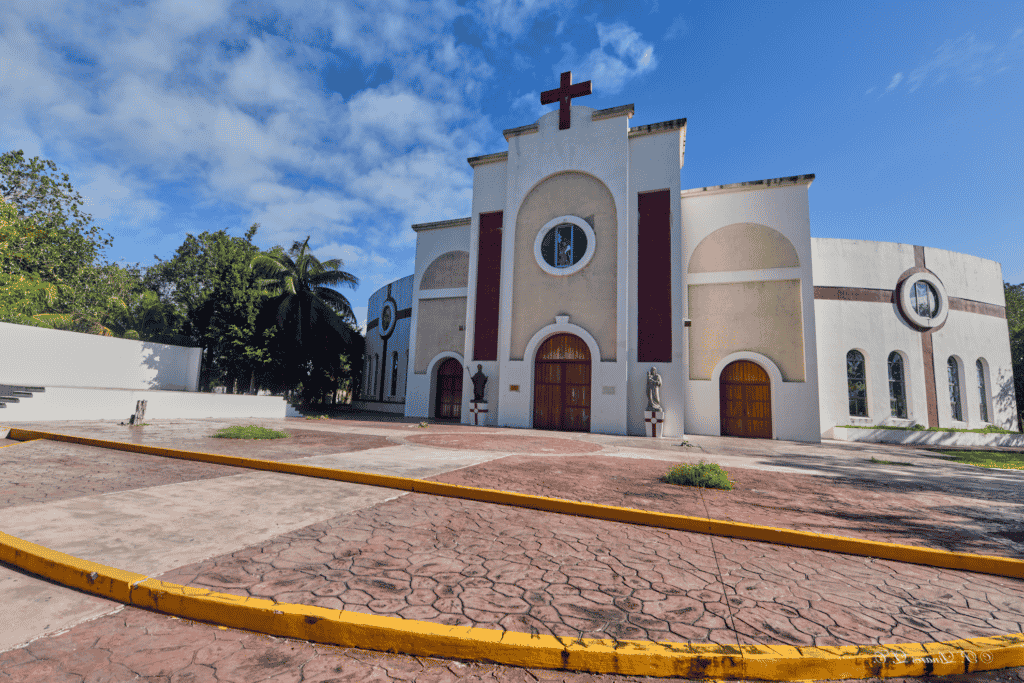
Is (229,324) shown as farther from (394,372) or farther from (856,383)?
(856,383)

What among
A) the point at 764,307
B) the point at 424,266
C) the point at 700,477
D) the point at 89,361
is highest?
the point at 424,266

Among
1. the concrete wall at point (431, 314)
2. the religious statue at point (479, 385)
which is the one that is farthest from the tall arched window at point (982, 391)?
the concrete wall at point (431, 314)

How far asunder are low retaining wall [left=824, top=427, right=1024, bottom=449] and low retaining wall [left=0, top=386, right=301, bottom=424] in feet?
72.9

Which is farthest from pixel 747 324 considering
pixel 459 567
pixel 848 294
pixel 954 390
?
pixel 459 567

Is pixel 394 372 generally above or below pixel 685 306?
below

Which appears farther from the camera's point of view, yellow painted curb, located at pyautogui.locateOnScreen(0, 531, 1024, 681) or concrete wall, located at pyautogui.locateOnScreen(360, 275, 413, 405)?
concrete wall, located at pyautogui.locateOnScreen(360, 275, 413, 405)

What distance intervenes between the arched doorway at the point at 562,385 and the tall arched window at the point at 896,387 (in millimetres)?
12344

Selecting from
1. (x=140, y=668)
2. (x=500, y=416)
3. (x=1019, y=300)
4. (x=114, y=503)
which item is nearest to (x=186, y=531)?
(x=114, y=503)

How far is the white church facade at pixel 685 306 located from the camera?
1541 centimetres

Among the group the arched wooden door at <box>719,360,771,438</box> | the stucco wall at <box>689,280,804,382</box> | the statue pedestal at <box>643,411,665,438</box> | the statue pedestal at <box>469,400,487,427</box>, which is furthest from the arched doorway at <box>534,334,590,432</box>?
the arched wooden door at <box>719,360,771,438</box>

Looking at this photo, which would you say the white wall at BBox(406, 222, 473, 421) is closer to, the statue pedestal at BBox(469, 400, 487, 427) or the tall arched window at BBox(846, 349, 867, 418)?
the statue pedestal at BBox(469, 400, 487, 427)

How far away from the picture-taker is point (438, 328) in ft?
67.1

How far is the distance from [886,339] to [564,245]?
13.3 m

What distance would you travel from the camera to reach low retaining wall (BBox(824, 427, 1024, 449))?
53.9ft
